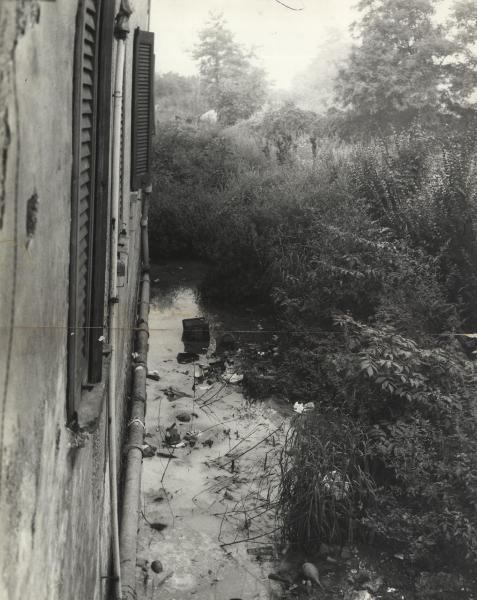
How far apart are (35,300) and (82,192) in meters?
0.97

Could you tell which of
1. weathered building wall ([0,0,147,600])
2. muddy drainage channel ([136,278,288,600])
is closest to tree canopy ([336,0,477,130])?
muddy drainage channel ([136,278,288,600])

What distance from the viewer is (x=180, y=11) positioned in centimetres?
2467

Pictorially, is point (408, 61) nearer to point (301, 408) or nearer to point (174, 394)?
point (174, 394)

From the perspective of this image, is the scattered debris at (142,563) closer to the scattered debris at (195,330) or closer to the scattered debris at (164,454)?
the scattered debris at (164,454)

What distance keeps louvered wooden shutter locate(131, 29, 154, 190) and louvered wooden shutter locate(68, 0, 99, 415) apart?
3.80 meters

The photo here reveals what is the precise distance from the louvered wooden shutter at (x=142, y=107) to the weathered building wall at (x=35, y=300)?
14.8 feet

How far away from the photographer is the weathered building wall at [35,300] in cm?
99

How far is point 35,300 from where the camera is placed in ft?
4.09

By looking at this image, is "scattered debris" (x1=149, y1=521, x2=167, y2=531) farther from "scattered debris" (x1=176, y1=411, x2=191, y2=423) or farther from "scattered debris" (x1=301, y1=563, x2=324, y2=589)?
"scattered debris" (x1=176, y1=411, x2=191, y2=423)

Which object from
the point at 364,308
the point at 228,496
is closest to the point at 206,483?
the point at 228,496

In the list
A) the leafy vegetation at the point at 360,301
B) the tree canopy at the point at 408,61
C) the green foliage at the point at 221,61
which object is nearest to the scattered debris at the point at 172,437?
the leafy vegetation at the point at 360,301

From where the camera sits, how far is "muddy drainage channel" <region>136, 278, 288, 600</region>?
458 cm

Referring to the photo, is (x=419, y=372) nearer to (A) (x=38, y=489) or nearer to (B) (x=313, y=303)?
(B) (x=313, y=303)

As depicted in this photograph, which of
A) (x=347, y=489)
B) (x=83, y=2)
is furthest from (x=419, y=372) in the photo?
(x=83, y=2)
